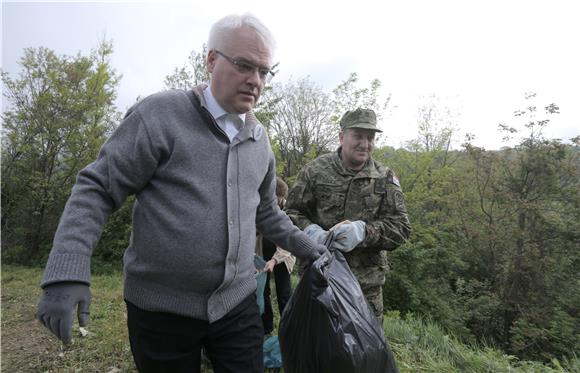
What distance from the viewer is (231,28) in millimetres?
1372

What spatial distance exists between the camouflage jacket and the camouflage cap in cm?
25

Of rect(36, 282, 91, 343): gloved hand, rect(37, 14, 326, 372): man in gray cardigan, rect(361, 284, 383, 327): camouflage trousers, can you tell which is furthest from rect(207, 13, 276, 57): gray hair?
rect(361, 284, 383, 327): camouflage trousers

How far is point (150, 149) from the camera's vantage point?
1237 mm

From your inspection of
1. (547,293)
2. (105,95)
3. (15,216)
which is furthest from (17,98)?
(547,293)

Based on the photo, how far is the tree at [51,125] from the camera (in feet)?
32.6

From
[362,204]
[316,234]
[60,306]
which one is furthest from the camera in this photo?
[362,204]

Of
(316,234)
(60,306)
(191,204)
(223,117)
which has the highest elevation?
(223,117)

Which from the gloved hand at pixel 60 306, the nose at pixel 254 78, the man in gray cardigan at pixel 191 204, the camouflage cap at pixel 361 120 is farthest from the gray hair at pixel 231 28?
the camouflage cap at pixel 361 120

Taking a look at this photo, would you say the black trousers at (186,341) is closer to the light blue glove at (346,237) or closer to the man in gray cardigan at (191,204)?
the man in gray cardigan at (191,204)

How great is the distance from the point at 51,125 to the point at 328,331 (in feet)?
35.8

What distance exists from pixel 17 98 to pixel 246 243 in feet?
37.6

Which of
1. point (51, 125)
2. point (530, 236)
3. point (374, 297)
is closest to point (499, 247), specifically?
point (530, 236)

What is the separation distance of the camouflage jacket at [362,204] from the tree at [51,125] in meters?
9.38

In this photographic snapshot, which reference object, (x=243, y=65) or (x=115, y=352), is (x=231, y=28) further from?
(x=115, y=352)
